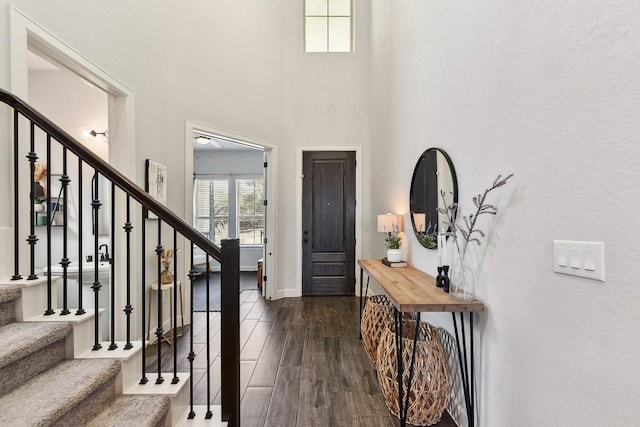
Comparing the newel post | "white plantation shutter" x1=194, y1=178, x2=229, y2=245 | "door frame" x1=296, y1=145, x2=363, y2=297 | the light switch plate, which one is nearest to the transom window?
"door frame" x1=296, y1=145, x2=363, y2=297

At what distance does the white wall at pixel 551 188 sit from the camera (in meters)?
0.93

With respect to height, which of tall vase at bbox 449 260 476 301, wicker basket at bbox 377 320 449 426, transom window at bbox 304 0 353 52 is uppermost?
transom window at bbox 304 0 353 52

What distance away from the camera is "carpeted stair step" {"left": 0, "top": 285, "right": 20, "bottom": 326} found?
1.47m

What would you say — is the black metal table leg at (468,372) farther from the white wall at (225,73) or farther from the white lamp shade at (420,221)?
the white wall at (225,73)

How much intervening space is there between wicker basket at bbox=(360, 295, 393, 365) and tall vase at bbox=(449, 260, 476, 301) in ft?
2.79

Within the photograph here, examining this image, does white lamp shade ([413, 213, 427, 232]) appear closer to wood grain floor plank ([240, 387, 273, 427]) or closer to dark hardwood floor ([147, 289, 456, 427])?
dark hardwood floor ([147, 289, 456, 427])

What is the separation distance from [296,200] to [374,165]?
4.42 ft

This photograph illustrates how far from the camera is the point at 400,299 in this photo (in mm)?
1715

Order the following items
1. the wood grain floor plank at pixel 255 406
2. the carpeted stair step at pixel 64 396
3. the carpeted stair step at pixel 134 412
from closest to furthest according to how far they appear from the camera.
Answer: the carpeted stair step at pixel 64 396
the carpeted stair step at pixel 134 412
the wood grain floor plank at pixel 255 406

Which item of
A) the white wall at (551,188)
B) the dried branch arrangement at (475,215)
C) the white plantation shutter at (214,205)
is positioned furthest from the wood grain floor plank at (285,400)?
the white plantation shutter at (214,205)

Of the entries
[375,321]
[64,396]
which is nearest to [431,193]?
[375,321]

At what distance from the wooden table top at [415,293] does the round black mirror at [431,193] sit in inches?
12.3

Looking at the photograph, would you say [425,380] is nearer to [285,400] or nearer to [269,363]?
[285,400]

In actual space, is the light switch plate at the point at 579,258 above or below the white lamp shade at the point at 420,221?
below
